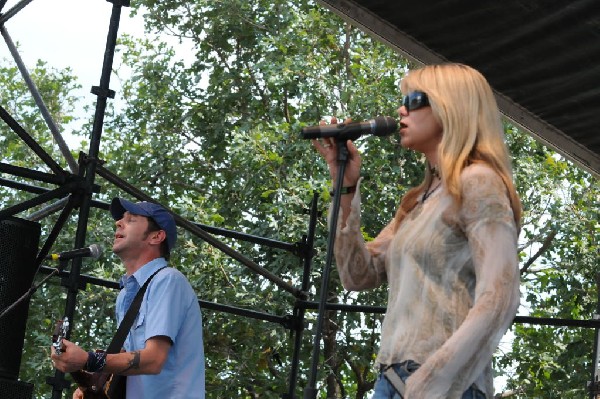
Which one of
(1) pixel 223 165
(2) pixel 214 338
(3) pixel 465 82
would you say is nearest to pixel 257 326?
(2) pixel 214 338

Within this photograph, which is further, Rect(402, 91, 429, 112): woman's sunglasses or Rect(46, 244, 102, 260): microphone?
Rect(46, 244, 102, 260): microphone

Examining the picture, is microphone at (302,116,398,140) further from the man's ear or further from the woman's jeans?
the man's ear

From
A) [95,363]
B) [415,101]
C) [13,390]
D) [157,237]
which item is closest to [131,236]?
[157,237]

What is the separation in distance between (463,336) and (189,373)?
1.61 meters

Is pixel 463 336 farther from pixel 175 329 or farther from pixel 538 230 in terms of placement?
pixel 538 230

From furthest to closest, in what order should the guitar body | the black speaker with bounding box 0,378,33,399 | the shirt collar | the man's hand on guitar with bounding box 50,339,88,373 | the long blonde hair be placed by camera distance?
the black speaker with bounding box 0,378,33,399
the shirt collar
the guitar body
the man's hand on guitar with bounding box 50,339,88,373
the long blonde hair

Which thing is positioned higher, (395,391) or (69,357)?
(69,357)

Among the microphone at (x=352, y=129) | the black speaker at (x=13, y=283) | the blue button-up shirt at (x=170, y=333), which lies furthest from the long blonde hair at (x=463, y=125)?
the black speaker at (x=13, y=283)

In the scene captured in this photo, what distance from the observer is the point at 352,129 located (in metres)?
2.95

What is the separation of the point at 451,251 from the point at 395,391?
1.14 ft

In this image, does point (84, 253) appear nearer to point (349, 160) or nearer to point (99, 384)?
point (99, 384)

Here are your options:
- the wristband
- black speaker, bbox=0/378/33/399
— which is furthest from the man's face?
black speaker, bbox=0/378/33/399

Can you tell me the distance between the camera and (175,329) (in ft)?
12.7

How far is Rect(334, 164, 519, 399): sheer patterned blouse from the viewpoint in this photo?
253cm
